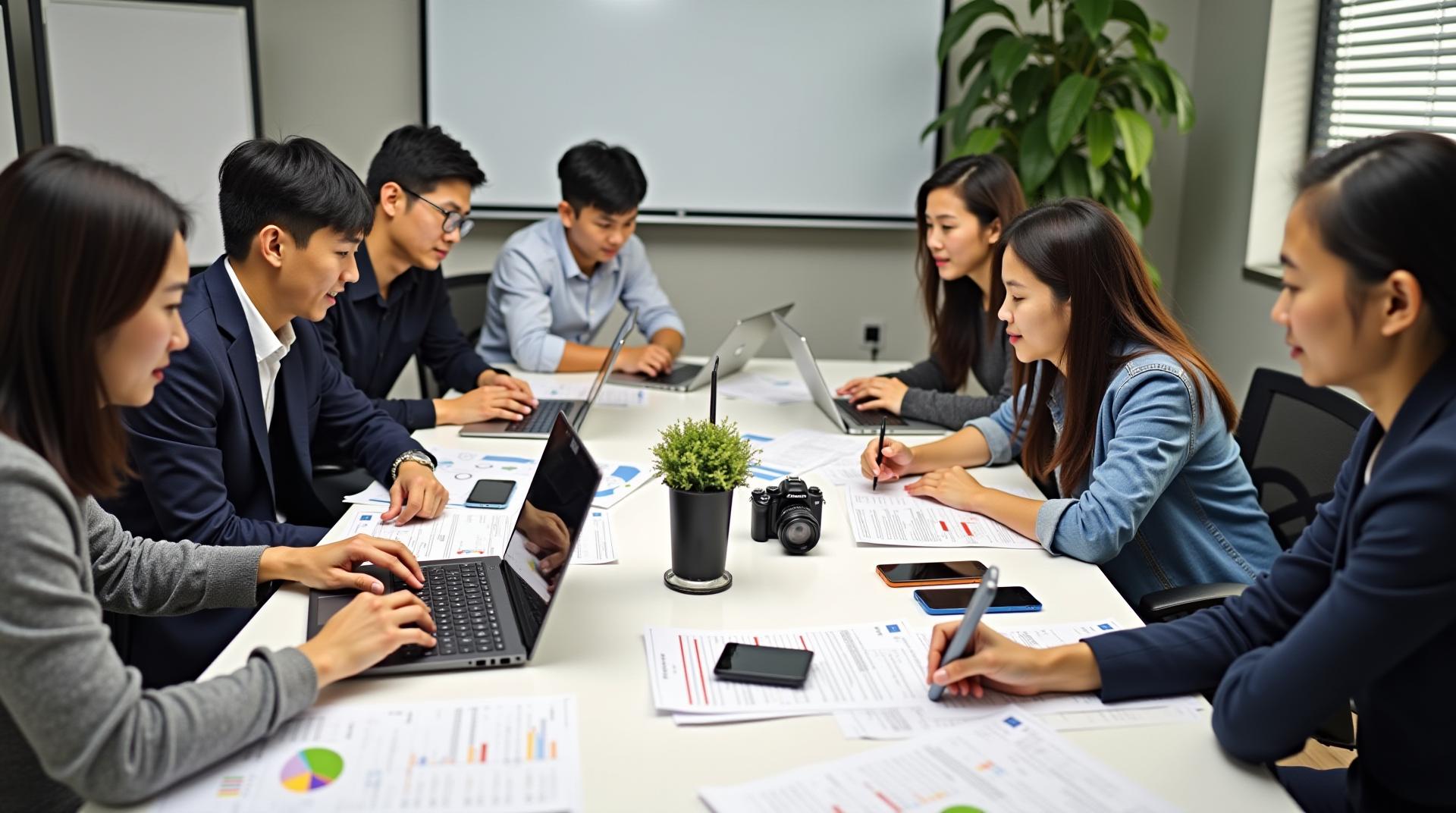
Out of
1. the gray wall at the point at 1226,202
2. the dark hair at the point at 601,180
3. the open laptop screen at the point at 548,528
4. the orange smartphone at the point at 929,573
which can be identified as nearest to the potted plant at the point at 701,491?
the open laptop screen at the point at 548,528

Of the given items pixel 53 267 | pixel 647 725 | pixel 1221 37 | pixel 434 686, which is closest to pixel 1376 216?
pixel 647 725

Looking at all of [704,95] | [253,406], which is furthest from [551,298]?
[253,406]

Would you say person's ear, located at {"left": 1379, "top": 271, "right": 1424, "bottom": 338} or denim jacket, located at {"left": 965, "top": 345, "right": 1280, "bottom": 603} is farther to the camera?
denim jacket, located at {"left": 965, "top": 345, "right": 1280, "bottom": 603}

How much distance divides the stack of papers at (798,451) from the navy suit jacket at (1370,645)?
874mm

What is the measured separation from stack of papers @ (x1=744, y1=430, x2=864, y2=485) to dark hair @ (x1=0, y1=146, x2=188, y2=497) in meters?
1.12

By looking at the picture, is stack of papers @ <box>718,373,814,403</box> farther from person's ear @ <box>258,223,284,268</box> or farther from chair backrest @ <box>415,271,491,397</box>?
person's ear @ <box>258,223,284,268</box>

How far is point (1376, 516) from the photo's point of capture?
0.99 m

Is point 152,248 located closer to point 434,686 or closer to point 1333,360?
point 434,686

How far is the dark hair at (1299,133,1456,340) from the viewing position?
98 centimetres

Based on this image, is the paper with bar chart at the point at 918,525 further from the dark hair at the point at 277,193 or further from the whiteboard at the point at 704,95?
the whiteboard at the point at 704,95

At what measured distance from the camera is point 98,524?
134 centimetres

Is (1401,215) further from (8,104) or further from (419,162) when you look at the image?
(8,104)

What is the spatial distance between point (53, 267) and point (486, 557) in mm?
671

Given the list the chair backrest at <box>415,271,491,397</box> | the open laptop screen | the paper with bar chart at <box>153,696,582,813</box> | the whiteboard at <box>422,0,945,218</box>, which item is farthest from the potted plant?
the whiteboard at <box>422,0,945,218</box>
